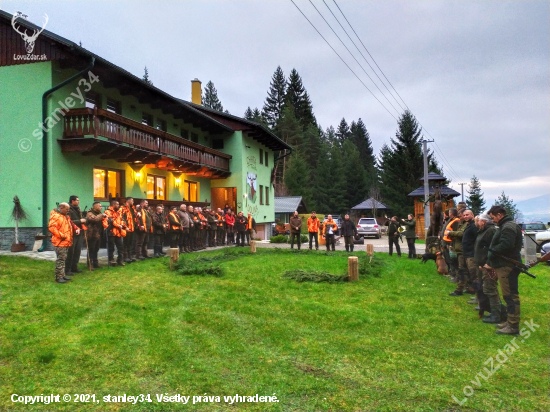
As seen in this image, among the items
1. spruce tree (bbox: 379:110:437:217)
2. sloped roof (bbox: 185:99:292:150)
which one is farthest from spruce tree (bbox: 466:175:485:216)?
sloped roof (bbox: 185:99:292:150)

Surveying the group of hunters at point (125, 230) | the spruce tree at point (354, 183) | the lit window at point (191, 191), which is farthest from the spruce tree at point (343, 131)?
the group of hunters at point (125, 230)

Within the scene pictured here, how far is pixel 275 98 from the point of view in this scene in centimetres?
6688

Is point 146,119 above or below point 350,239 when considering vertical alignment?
above

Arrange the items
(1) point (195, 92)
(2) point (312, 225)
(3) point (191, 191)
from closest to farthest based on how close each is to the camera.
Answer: (2) point (312, 225), (3) point (191, 191), (1) point (195, 92)

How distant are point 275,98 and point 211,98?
37.0 ft

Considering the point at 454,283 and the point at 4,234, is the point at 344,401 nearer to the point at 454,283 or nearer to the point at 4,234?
the point at 454,283

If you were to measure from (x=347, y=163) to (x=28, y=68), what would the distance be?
52921 mm

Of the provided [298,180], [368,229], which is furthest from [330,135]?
[368,229]

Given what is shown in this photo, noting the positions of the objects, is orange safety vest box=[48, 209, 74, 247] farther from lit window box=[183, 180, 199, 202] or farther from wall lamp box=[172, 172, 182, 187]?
lit window box=[183, 180, 199, 202]

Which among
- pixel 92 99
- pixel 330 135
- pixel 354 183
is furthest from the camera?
pixel 330 135

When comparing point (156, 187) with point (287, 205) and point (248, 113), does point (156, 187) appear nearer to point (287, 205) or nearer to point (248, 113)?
point (287, 205)

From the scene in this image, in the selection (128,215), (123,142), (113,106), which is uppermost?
(113,106)

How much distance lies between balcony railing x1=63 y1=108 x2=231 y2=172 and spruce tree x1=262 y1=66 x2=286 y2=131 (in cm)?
4574

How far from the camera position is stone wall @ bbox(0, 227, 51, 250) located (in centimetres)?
1396
